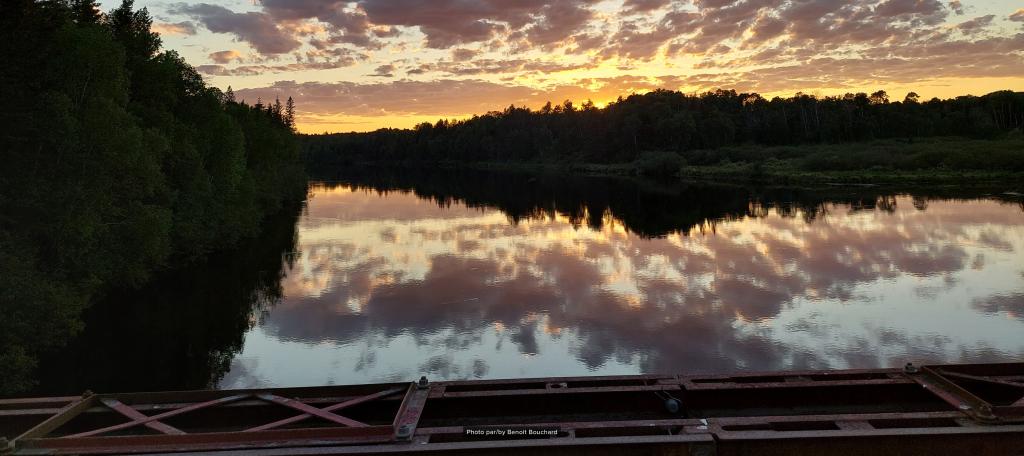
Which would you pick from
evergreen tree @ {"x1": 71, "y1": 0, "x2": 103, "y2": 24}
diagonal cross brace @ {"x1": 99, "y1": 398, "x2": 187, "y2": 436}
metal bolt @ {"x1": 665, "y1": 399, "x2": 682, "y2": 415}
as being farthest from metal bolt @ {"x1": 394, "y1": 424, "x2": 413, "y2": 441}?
evergreen tree @ {"x1": 71, "y1": 0, "x2": 103, "y2": 24}

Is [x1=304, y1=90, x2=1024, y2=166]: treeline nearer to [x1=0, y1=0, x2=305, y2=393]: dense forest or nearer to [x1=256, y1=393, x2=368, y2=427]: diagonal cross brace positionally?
[x1=0, y1=0, x2=305, y2=393]: dense forest

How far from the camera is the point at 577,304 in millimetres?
27109

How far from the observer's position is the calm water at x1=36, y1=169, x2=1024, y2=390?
19953mm

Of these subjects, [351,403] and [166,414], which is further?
[351,403]

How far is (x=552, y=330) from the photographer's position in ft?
76.0

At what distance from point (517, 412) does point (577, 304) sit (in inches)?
688

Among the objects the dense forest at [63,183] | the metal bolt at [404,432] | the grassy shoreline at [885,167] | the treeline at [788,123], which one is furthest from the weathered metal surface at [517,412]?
the treeline at [788,123]

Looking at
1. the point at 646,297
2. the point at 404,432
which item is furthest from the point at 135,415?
the point at 646,297

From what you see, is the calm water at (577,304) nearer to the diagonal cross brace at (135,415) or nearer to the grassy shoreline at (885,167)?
the diagonal cross brace at (135,415)

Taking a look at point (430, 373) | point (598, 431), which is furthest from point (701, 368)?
point (598, 431)

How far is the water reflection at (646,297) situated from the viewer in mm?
19984

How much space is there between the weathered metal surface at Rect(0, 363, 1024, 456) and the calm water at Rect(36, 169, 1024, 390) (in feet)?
28.4

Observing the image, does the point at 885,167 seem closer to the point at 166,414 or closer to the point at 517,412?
the point at 517,412

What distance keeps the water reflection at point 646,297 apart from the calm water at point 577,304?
0.12m
